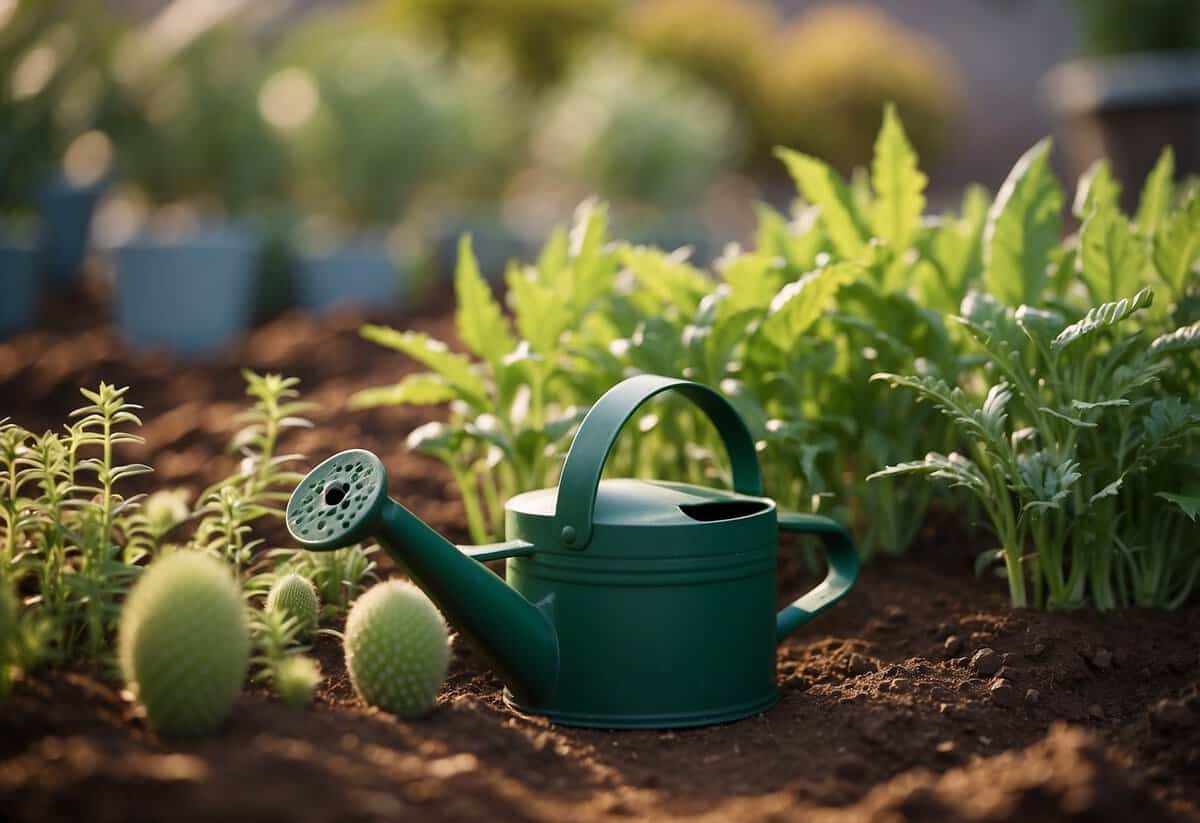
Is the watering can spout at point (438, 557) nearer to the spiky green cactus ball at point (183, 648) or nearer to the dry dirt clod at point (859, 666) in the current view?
the spiky green cactus ball at point (183, 648)

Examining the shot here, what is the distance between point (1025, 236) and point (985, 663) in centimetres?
87

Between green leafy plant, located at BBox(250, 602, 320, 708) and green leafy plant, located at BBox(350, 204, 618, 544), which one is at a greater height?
green leafy plant, located at BBox(350, 204, 618, 544)

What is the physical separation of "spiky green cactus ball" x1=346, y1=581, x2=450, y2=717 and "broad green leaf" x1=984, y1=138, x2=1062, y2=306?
1.36m

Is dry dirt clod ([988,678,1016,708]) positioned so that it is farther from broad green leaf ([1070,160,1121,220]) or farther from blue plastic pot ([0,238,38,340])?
blue plastic pot ([0,238,38,340])

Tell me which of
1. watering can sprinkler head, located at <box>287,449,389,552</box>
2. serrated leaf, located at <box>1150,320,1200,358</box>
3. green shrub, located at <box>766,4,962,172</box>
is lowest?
watering can sprinkler head, located at <box>287,449,389,552</box>

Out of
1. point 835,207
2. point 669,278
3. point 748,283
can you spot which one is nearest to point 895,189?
point 835,207

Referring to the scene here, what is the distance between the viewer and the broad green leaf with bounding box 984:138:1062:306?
244 centimetres

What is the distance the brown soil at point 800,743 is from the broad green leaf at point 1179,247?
613mm

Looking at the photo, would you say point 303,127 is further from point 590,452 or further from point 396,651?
point 396,651

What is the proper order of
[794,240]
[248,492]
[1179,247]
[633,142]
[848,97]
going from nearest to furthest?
[248,492] → [1179,247] → [794,240] → [633,142] → [848,97]

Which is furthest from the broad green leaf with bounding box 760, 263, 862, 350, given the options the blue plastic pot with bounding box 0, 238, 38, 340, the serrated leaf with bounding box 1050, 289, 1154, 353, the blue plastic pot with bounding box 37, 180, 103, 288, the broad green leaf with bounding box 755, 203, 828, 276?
the blue plastic pot with bounding box 37, 180, 103, 288

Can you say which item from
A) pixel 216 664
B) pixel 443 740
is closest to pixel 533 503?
pixel 443 740

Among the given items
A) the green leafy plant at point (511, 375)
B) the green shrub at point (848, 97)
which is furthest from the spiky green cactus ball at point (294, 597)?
the green shrub at point (848, 97)

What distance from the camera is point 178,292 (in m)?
5.30
